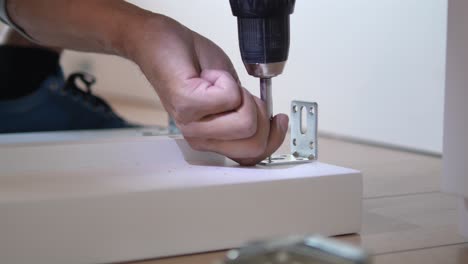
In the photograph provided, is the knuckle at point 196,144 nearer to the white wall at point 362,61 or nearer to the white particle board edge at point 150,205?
the white particle board edge at point 150,205

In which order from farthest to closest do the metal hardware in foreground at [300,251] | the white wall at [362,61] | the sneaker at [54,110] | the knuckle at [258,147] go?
the sneaker at [54,110], the white wall at [362,61], the knuckle at [258,147], the metal hardware in foreground at [300,251]

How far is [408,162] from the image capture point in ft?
3.94

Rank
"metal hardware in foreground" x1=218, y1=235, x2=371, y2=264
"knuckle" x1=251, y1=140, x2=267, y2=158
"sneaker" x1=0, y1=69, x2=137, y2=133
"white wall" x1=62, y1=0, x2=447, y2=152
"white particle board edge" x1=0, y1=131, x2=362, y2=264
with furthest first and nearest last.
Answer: "sneaker" x1=0, y1=69, x2=137, y2=133 → "white wall" x1=62, y1=0, x2=447, y2=152 → "knuckle" x1=251, y1=140, x2=267, y2=158 → "white particle board edge" x1=0, y1=131, x2=362, y2=264 → "metal hardware in foreground" x1=218, y1=235, x2=371, y2=264

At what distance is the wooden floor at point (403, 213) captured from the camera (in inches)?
24.7

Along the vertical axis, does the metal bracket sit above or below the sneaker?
above

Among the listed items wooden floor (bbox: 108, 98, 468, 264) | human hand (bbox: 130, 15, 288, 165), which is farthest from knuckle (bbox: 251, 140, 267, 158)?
wooden floor (bbox: 108, 98, 468, 264)

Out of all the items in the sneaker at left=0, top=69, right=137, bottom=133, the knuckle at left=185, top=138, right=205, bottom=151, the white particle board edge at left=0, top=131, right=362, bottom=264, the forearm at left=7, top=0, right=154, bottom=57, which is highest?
the forearm at left=7, top=0, right=154, bottom=57

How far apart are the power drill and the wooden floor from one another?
0.19m

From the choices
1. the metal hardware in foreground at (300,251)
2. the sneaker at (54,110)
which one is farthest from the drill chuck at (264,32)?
the sneaker at (54,110)

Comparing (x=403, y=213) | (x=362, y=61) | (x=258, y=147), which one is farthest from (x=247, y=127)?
(x=362, y=61)

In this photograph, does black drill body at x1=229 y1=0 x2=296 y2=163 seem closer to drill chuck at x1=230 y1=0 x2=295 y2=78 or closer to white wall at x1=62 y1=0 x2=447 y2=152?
drill chuck at x1=230 y1=0 x2=295 y2=78

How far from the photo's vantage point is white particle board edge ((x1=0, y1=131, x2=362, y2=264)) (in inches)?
22.5

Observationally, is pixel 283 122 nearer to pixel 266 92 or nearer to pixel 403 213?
pixel 266 92

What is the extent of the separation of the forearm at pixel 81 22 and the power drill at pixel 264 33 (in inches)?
4.9
